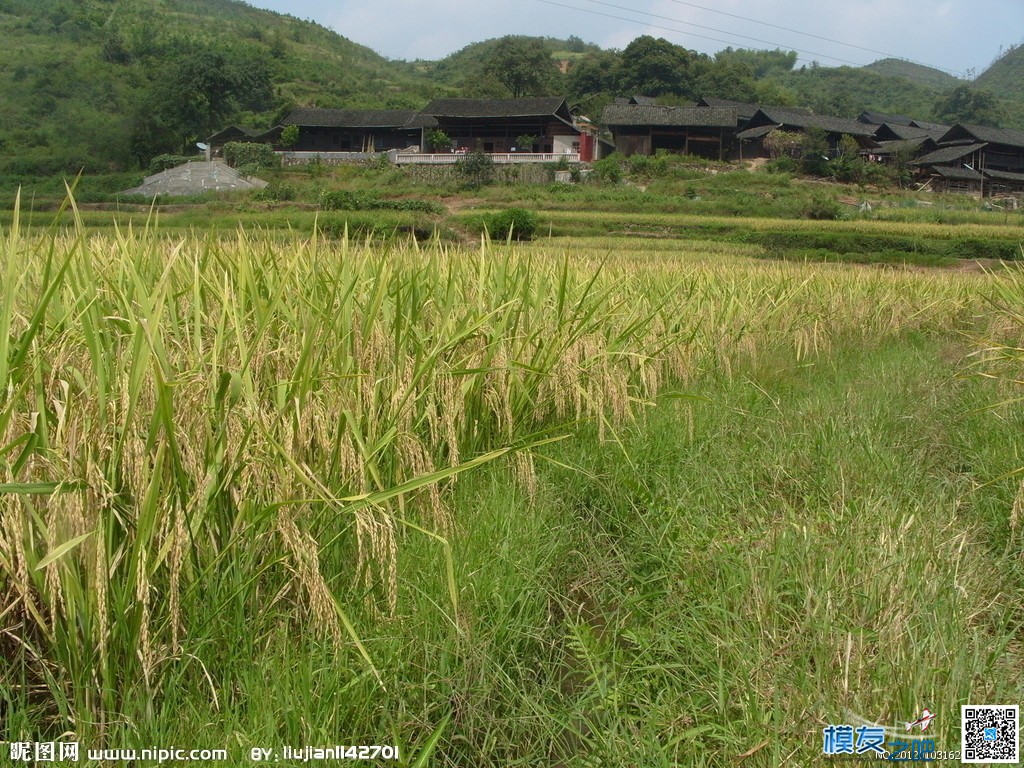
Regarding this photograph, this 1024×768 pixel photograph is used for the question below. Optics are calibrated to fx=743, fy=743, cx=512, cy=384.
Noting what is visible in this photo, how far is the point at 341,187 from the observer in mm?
29672

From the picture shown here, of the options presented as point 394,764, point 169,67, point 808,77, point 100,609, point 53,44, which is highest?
point 808,77

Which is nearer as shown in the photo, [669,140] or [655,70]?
[669,140]

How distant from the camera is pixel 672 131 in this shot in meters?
38.3

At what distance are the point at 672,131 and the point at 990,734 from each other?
4007cm

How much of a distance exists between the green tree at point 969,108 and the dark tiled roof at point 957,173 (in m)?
29.6

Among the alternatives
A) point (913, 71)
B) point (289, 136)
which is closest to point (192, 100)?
point (289, 136)

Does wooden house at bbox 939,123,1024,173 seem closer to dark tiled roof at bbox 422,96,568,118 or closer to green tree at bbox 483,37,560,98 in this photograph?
dark tiled roof at bbox 422,96,568,118

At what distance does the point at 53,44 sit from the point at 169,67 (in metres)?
18.5

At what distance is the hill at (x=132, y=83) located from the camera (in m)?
35.9

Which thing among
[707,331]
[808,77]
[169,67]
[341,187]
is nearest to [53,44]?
[169,67]

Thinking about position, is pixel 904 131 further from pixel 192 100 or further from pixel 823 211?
pixel 192 100

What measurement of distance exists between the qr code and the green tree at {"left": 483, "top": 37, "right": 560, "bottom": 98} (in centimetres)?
5716

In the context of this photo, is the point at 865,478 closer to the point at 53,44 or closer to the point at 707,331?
the point at 707,331

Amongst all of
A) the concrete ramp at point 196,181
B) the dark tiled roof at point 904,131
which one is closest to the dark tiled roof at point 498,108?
the concrete ramp at point 196,181
